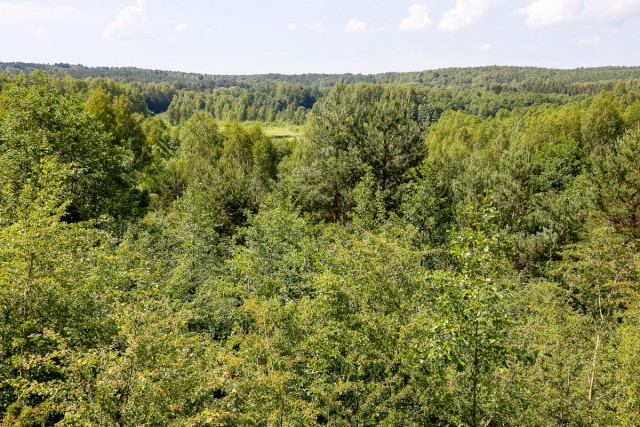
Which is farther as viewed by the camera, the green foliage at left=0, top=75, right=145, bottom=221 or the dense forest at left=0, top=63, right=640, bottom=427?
the green foliage at left=0, top=75, right=145, bottom=221

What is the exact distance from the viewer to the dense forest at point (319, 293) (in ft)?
28.3

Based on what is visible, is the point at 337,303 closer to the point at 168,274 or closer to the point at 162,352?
the point at 162,352

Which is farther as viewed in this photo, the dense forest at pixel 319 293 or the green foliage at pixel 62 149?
the green foliage at pixel 62 149

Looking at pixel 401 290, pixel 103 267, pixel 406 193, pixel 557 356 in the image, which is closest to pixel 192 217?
pixel 103 267

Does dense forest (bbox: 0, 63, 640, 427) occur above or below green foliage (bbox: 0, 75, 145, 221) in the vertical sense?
below

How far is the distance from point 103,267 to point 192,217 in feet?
39.6

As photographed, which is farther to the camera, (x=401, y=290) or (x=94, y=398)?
(x=401, y=290)

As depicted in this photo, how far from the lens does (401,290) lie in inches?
513

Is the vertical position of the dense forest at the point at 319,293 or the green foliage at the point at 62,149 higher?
the green foliage at the point at 62,149

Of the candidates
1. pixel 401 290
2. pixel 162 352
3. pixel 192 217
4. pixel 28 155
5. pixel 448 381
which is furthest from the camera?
pixel 192 217

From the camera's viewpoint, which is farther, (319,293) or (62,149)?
(62,149)

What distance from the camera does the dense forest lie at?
8633 mm

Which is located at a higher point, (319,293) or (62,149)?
(62,149)

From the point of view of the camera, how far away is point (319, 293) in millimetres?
13500
